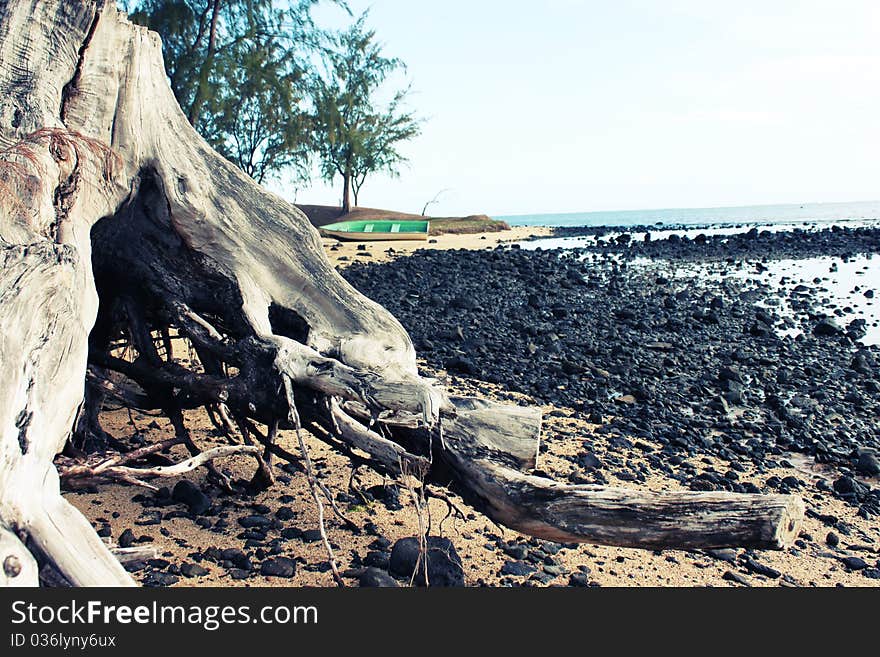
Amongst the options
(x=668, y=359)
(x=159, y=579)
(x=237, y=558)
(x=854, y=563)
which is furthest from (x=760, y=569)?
(x=668, y=359)

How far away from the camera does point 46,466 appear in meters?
2.53

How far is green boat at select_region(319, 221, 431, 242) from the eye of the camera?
26.2 metres

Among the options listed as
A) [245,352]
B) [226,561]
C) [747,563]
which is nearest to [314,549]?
[226,561]

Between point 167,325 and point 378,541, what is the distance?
2.22 meters

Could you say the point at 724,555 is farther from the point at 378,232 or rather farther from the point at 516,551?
the point at 378,232

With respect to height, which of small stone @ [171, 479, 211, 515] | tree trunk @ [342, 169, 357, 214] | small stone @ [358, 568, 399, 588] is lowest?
small stone @ [358, 568, 399, 588]

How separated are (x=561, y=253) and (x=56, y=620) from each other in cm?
2193

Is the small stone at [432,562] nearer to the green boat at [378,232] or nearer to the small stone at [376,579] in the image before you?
the small stone at [376,579]

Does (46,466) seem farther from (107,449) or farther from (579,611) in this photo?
(107,449)

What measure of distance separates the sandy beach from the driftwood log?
1.40 feet

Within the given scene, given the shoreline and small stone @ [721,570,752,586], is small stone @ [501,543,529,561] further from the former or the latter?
the shoreline

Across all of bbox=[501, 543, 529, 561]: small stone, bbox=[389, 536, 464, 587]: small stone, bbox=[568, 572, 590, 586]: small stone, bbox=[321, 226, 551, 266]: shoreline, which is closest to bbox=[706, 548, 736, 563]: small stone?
bbox=[568, 572, 590, 586]: small stone

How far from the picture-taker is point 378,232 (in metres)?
27.1

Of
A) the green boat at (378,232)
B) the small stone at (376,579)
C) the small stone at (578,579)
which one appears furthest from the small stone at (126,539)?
the green boat at (378,232)
